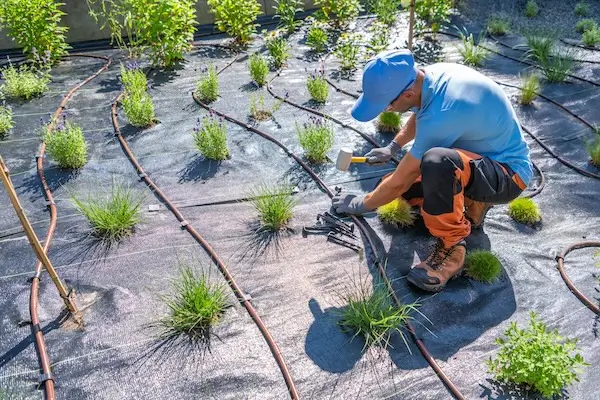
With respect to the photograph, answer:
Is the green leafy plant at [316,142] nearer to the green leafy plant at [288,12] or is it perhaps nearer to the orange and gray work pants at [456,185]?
the orange and gray work pants at [456,185]

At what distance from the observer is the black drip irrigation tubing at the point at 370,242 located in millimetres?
2050

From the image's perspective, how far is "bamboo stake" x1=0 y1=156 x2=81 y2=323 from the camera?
1882 millimetres

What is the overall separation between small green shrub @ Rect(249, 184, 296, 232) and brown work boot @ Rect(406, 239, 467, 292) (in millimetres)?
835

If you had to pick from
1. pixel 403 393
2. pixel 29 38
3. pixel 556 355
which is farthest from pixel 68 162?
pixel 556 355

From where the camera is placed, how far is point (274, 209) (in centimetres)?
282

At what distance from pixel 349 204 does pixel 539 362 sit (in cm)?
140

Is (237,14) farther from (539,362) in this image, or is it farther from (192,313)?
(539,362)

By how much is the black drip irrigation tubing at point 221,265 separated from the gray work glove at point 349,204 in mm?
831

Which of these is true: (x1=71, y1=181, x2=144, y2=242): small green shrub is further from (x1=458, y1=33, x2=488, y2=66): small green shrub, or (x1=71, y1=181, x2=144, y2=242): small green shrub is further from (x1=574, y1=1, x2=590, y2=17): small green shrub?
(x1=574, y1=1, x2=590, y2=17): small green shrub

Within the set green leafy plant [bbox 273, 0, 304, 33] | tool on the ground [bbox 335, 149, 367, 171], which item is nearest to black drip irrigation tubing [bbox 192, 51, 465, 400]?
tool on the ground [bbox 335, 149, 367, 171]

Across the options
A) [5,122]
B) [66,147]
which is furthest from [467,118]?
[5,122]

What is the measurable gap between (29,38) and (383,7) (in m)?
4.30

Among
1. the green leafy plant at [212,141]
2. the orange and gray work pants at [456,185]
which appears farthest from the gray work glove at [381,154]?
the green leafy plant at [212,141]

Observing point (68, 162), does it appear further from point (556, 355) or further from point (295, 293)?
point (556, 355)
